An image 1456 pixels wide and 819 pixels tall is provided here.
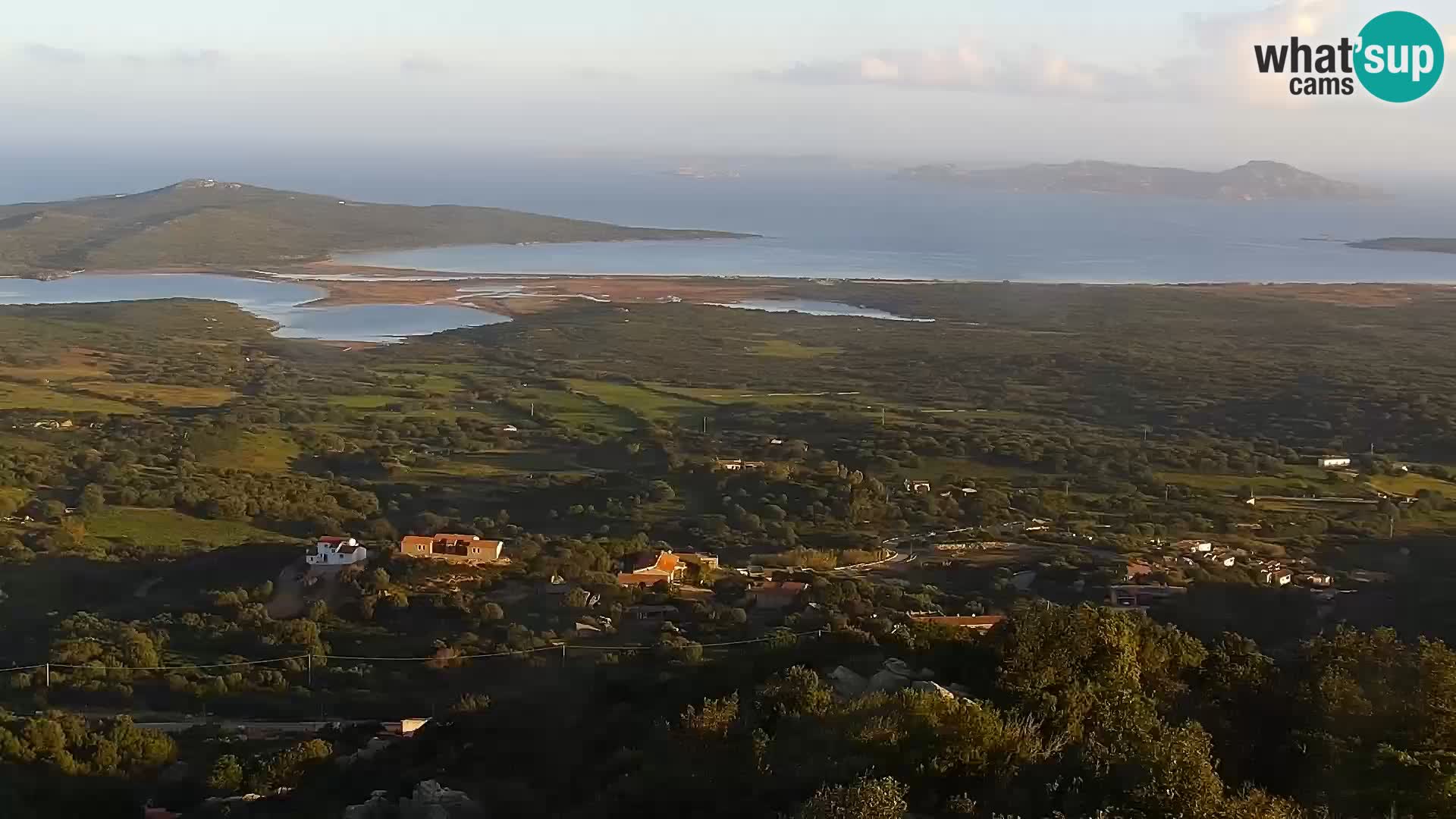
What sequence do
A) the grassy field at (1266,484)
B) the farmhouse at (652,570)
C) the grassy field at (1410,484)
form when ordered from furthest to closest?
the grassy field at (1410,484) → the grassy field at (1266,484) → the farmhouse at (652,570)

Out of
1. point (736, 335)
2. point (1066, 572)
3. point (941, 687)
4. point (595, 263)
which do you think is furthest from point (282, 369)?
point (595, 263)

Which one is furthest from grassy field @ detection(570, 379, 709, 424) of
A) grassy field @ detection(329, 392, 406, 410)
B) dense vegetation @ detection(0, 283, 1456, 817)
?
grassy field @ detection(329, 392, 406, 410)

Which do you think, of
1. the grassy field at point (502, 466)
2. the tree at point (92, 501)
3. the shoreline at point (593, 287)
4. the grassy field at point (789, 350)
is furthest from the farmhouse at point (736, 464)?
the shoreline at point (593, 287)

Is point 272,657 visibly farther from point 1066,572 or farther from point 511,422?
point 511,422

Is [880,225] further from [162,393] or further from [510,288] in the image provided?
[162,393]

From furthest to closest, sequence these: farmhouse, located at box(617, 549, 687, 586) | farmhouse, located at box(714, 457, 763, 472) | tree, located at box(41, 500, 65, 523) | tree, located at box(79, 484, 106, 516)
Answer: farmhouse, located at box(714, 457, 763, 472) → tree, located at box(79, 484, 106, 516) → tree, located at box(41, 500, 65, 523) → farmhouse, located at box(617, 549, 687, 586)

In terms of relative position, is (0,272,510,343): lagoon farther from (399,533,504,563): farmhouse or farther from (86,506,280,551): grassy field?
(399,533,504,563): farmhouse

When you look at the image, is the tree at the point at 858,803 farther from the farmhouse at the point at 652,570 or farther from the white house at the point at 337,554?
the white house at the point at 337,554
